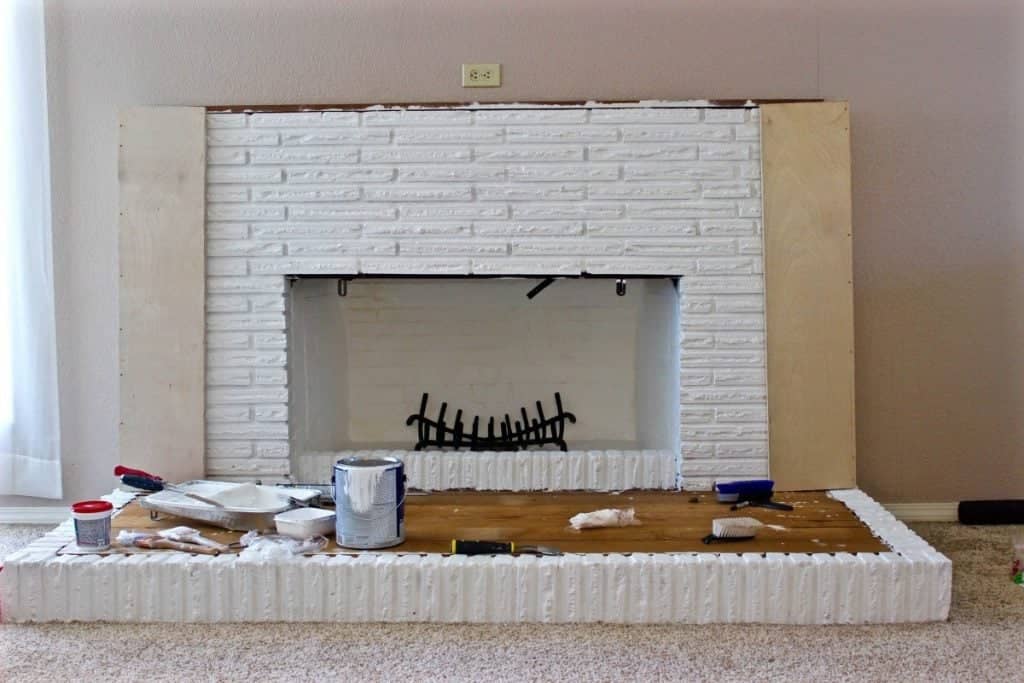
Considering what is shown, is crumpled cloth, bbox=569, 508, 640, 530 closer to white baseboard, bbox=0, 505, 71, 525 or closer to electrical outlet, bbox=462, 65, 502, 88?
electrical outlet, bbox=462, 65, 502, 88

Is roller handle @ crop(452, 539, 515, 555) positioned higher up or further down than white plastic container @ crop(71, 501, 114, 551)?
further down

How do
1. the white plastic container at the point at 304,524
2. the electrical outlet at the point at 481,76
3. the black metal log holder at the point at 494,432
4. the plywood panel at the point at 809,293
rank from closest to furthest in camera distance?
the white plastic container at the point at 304,524, the plywood panel at the point at 809,293, the electrical outlet at the point at 481,76, the black metal log holder at the point at 494,432

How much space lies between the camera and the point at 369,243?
295cm

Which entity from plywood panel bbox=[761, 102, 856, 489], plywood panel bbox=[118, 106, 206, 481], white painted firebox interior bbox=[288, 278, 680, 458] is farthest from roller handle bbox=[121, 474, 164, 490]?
plywood panel bbox=[761, 102, 856, 489]

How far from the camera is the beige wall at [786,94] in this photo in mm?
3018

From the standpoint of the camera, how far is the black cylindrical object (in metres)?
3.03

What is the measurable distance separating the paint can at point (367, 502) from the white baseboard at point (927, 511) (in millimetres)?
→ 1725

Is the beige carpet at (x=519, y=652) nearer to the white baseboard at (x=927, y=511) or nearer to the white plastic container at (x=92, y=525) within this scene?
the white plastic container at (x=92, y=525)

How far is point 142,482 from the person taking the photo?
2.72 metres

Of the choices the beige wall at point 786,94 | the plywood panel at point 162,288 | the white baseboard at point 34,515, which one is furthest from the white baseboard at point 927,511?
the white baseboard at point 34,515

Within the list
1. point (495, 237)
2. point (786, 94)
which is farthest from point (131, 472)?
point (786, 94)

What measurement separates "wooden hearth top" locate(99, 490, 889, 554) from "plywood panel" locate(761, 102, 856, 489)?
15 cm

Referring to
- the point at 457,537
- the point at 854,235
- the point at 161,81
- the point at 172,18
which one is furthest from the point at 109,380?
the point at 854,235

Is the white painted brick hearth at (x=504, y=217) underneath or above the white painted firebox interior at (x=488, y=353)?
above
